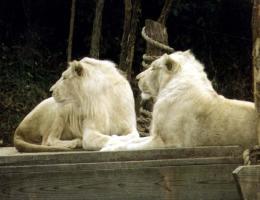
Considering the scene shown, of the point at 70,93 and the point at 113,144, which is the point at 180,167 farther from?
the point at 70,93

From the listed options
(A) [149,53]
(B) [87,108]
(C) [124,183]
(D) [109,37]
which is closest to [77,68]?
(B) [87,108]

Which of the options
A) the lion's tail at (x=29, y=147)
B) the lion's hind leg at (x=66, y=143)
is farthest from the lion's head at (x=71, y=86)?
the lion's tail at (x=29, y=147)

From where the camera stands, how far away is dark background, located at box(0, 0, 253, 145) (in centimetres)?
1376

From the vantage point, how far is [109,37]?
14148 millimetres

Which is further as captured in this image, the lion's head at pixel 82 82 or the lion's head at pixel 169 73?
the lion's head at pixel 82 82

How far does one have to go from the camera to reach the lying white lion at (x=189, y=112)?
5.85m

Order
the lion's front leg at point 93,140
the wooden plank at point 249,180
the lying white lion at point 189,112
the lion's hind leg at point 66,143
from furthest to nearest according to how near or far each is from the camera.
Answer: the lion's hind leg at point 66,143 → the lion's front leg at point 93,140 → the lying white lion at point 189,112 → the wooden plank at point 249,180

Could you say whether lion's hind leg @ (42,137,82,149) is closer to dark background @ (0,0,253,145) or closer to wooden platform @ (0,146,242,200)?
wooden platform @ (0,146,242,200)

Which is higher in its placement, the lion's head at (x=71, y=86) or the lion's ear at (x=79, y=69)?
the lion's ear at (x=79, y=69)

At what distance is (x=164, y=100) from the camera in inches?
249

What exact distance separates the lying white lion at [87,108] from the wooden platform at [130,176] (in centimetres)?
166

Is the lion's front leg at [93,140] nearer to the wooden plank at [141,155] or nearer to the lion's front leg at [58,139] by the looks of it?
the lion's front leg at [58,139]

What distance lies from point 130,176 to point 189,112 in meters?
1.00

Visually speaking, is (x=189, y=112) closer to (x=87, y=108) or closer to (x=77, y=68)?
(x=87, y=108)
